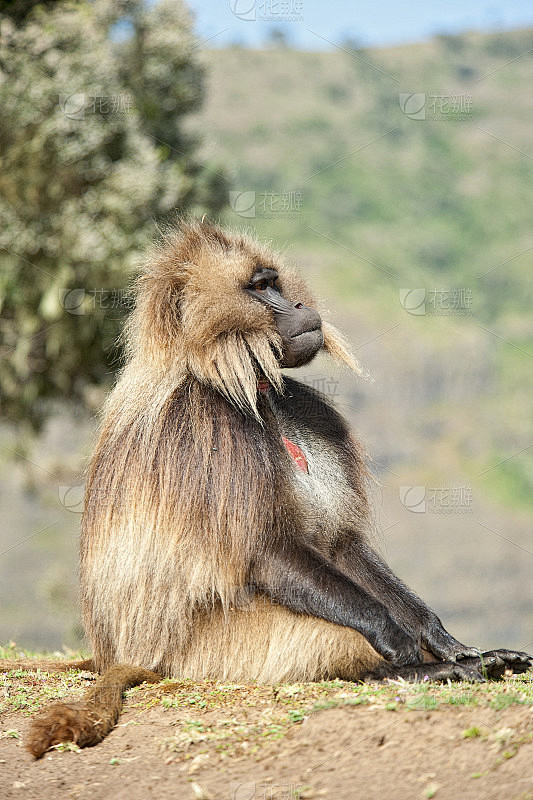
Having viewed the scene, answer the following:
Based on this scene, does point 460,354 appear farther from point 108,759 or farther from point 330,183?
point 108,759

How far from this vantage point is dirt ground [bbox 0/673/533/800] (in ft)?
10.3

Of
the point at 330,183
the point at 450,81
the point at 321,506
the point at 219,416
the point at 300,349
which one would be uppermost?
the point at 450,81

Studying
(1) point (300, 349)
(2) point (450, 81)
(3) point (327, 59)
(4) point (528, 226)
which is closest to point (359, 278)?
(4) point (528, 226)

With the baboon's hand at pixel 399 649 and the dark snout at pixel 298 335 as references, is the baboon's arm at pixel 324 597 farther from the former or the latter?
the dark snout at pixel 298 335

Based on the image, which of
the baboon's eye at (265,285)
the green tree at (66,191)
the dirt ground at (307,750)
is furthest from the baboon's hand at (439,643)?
the green tree at (66,191)

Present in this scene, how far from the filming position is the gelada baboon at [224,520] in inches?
168

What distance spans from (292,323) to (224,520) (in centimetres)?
108

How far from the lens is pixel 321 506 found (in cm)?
470

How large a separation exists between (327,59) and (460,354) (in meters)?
28.9

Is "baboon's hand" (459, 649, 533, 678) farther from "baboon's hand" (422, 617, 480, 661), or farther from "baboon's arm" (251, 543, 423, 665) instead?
"baboon's arm" (251, 543, 423, 665)

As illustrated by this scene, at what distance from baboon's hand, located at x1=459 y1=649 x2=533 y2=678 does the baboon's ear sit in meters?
1.54

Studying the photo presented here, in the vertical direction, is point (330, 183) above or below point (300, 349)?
above

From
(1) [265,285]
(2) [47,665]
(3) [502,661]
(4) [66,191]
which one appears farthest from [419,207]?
(3) [502,661]

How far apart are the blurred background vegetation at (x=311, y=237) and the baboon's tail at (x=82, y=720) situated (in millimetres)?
1849
